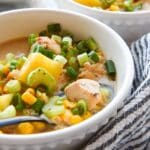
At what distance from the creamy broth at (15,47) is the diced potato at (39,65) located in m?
0.17

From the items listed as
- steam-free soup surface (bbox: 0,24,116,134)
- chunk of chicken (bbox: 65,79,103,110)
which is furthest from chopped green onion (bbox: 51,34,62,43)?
chunk of chicken (bbox: 65,79,103,110)

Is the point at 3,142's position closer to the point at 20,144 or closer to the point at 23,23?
the point at 20,144

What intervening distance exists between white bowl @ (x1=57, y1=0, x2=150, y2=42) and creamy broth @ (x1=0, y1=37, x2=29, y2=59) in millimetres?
201

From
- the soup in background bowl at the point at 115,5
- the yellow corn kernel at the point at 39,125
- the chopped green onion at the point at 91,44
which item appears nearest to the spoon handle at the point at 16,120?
the yellow corn kernel at the point at 39,125

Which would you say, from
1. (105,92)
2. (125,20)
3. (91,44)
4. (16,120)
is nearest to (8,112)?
(16,120)

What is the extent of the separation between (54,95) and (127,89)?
18 cm

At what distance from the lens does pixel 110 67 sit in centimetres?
122

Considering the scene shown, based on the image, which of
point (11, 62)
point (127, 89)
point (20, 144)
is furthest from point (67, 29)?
point (20, 144)

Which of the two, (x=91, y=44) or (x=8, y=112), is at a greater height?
(x=91, y=44)

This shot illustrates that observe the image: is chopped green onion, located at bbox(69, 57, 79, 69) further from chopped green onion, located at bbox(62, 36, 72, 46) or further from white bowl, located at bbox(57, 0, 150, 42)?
white bowl, located at bbox(57, 0, 150, 42)

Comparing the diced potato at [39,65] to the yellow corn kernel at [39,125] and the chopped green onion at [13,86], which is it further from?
the yellow corn kernel at [39,125]

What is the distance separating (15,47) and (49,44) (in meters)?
0.14

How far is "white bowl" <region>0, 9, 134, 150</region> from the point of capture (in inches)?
38.0

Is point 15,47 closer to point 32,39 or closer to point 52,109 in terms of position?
point 32,39
